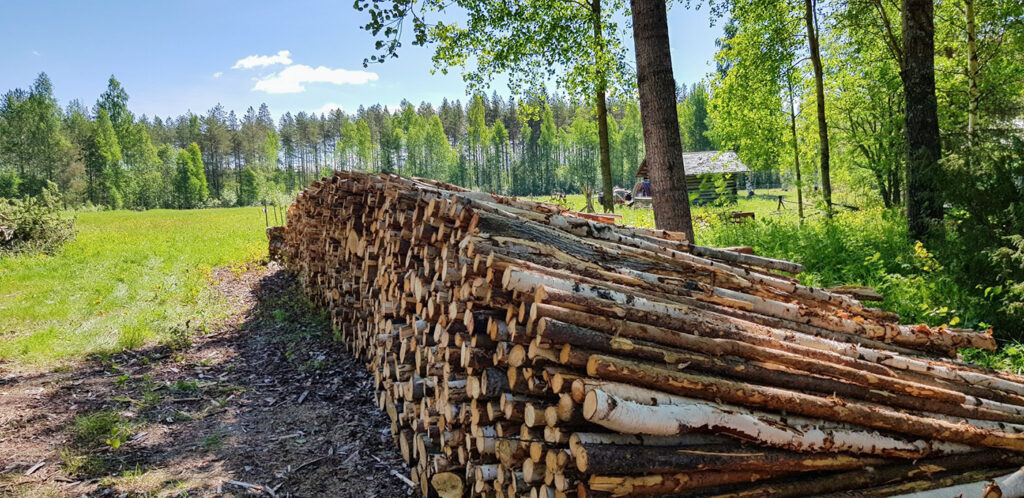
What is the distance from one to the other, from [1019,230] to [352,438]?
674 cm

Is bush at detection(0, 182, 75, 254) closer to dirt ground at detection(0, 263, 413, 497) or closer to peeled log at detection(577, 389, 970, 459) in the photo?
dirt ground at detection(0, 263, 413, 497)

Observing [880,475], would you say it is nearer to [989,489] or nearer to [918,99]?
[989,489]

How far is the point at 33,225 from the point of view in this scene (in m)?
15.1

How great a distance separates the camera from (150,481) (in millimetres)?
3980

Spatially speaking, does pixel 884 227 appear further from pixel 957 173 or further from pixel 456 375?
pixel 456 375

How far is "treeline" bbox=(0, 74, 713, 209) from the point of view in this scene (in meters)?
62.9

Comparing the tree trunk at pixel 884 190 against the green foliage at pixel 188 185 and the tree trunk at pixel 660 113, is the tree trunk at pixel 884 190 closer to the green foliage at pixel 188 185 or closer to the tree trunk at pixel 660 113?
the tree trunk at pixel 660 113

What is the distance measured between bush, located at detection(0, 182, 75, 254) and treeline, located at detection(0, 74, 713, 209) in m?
35.1

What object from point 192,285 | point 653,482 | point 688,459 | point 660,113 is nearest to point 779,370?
point 688,459

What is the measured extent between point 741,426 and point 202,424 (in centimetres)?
493

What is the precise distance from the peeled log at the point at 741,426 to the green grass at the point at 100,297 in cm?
776

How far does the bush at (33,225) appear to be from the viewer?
1442 cm

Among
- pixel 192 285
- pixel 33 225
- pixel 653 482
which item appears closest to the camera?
pixel 653 482

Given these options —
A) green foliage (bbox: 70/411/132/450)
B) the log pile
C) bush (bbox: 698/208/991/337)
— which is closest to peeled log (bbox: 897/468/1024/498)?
the log pile
